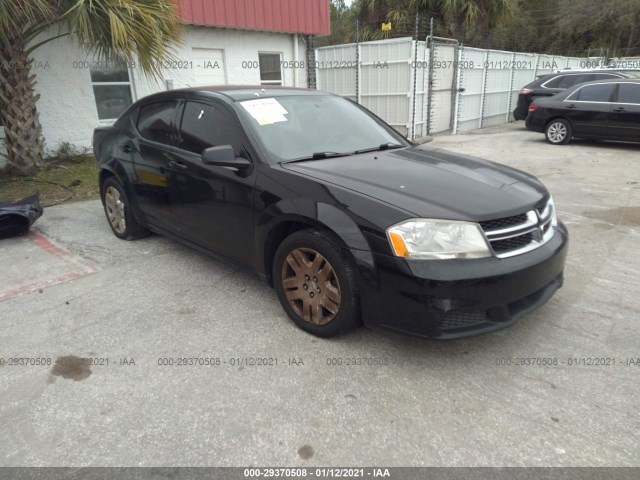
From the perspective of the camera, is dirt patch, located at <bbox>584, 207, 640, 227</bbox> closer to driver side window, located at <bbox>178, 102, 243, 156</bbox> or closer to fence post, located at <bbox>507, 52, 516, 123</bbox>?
driver side window, located at <bbox>178, 102, 243, 156</bbox>

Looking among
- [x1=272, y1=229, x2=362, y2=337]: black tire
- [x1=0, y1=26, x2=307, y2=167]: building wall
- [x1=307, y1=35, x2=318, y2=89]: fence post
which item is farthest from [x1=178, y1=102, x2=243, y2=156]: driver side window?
[x1=307, y1=35, x2=318, y2=89]: fence post

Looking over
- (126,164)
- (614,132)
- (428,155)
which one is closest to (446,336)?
(428,155)

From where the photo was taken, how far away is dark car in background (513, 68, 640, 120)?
460 inches

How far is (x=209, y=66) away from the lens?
11.0 m

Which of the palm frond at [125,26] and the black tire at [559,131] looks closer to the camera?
the palm frond at [125,26]

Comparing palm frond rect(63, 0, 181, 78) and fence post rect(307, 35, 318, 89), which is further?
fence post rect(307, 35, 318, 89)

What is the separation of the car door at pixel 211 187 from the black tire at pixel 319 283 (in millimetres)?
403

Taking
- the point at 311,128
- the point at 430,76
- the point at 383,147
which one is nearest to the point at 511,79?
the point at 430,76

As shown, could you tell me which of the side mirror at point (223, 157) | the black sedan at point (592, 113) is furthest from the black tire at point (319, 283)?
the black sedan at point (592, 113)

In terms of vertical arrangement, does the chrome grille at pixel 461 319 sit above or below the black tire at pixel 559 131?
above

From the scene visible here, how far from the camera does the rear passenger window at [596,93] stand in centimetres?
977

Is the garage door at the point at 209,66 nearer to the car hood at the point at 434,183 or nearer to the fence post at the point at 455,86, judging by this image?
the fence post at the point at 455,86

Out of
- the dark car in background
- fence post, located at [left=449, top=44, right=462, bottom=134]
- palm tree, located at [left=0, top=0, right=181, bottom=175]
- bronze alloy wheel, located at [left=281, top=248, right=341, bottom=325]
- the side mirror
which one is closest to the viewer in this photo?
bronze alloy wheel, located at [left=281, top=248, right=341, bottom=325]

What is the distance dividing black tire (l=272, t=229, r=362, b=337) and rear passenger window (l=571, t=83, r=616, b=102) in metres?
9.76
